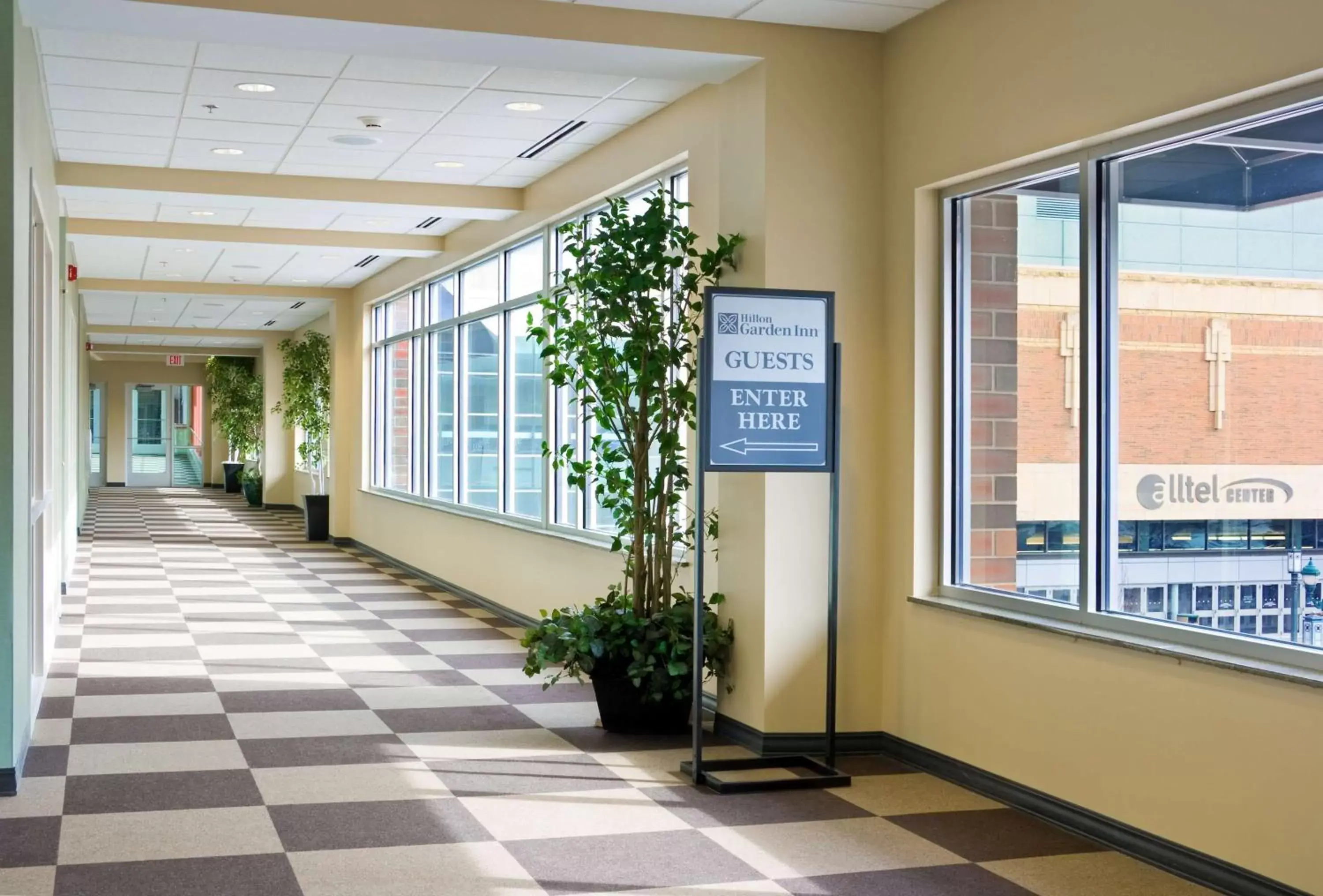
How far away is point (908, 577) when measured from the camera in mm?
5820

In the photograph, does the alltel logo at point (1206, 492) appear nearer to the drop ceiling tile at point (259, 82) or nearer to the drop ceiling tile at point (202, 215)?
the drop ceiling tile at point (259, 82)

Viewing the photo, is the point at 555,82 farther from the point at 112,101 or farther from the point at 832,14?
the point at 112,101

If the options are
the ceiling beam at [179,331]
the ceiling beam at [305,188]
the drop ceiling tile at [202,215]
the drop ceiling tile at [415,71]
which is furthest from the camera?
the ceiling beam at [179,331]

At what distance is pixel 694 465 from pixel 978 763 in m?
2.28

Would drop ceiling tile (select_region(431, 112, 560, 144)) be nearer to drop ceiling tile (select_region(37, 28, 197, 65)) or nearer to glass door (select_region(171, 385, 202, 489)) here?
drop ceiling tile (select_region(37, 28, 197, 65))

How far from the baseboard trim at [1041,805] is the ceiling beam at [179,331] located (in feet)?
59.9

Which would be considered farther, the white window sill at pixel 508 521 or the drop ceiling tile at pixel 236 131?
the white window sill at pixel 508 521

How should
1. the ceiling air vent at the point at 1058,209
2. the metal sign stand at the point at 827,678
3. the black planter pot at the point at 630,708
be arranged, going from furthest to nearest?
the black planter pot at the point at 630,708 < the metal sign stand at the point at 827,678 < the ceiling air vent at the point at 1058,209

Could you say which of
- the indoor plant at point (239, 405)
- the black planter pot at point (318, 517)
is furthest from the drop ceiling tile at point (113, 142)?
the indoor plant at point (239, 405)

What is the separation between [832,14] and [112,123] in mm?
4332

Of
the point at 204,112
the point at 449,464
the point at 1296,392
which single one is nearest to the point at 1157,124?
the point at 1296,392

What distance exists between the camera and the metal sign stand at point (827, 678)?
5383 millimetres

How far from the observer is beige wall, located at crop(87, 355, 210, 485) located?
111 ft

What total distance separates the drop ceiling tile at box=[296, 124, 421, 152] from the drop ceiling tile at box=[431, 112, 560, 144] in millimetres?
281
